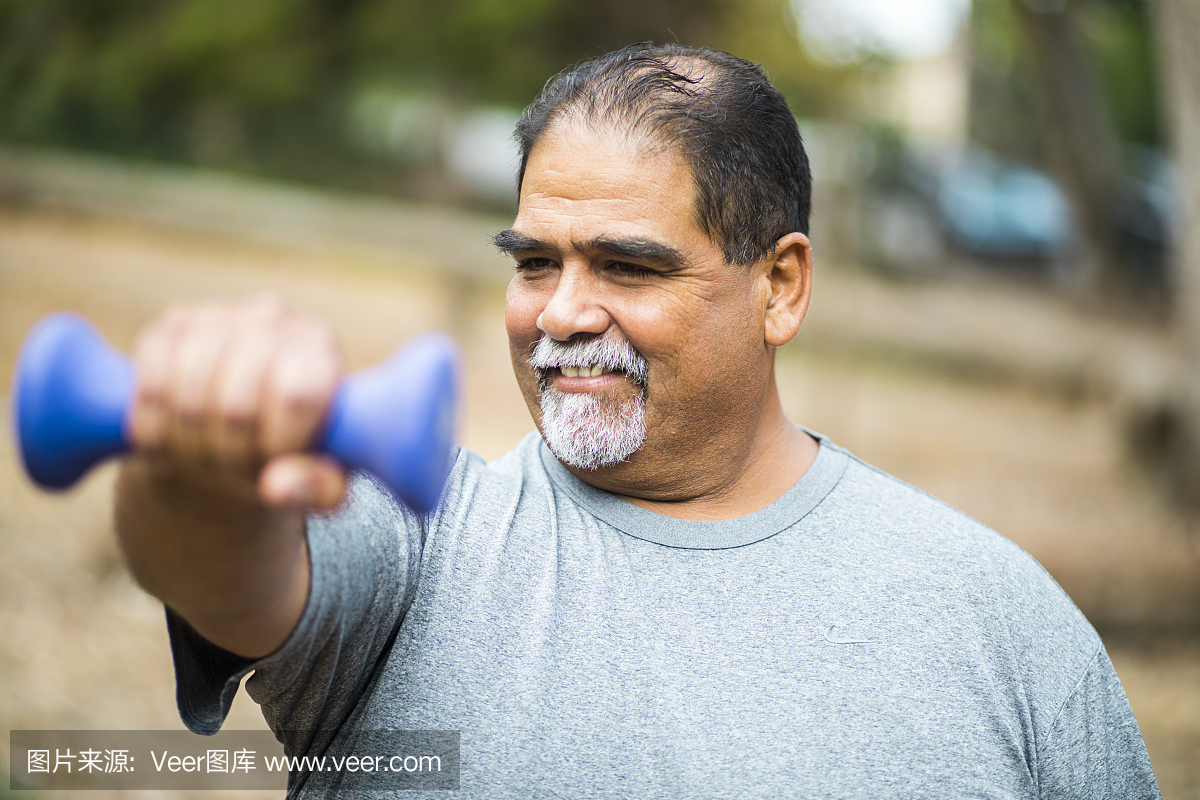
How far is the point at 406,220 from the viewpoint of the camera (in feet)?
51.5

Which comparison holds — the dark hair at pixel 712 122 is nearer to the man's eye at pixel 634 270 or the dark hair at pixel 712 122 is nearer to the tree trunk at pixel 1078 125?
the man's eye at pixel 634 270

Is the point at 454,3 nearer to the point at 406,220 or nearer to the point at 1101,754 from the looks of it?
the point at 406,220

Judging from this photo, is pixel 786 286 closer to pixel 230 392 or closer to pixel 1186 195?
pixel 230 392

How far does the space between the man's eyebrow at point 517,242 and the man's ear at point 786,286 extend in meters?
0.52

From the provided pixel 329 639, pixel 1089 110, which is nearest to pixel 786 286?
pixel 329 639

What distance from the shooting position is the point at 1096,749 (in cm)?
204

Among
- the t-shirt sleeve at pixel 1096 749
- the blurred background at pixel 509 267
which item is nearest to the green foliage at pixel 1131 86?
the blurred background at pixel 509 267

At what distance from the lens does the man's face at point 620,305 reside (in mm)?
2102

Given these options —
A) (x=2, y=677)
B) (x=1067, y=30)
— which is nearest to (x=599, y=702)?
(x=2, y=677)

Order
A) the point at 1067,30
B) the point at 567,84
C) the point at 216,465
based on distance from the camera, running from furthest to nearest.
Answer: the point at 1067,30, the point at 567,84, the point at 216,465

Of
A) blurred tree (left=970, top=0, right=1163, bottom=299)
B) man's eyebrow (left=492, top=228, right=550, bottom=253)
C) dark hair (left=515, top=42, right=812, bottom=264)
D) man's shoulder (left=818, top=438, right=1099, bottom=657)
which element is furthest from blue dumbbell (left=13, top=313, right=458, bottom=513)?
blurred tree (left=970, top=0, right=1163, bottom=299)

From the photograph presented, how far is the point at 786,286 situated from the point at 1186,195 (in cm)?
696

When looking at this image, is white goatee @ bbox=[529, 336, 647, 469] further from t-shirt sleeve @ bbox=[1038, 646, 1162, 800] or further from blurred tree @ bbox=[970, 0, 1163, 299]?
blurred tree @ bbox=[970, 0, 1163, 299]

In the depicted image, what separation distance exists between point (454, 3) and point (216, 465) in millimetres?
15118
